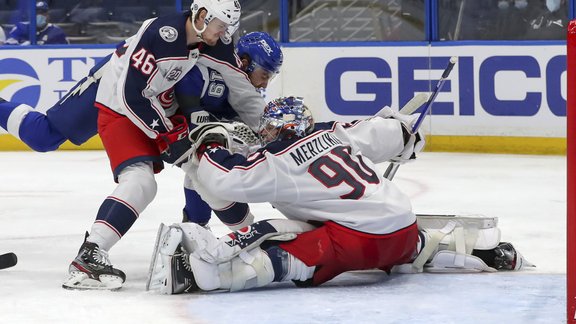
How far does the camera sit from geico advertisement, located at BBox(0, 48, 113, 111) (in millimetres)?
8250

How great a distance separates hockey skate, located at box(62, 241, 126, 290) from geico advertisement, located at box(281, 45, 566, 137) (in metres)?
4.27

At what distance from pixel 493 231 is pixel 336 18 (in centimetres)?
443

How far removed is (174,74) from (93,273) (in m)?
0.68

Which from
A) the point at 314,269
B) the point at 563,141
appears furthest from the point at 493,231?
the point at 563,141

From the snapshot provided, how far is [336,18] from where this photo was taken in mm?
8016

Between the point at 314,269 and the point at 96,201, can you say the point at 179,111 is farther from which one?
the point at 96,201

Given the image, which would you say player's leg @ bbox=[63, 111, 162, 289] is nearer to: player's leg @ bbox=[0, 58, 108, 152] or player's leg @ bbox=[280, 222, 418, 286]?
player's leg @ bbox=[0, 58, 108, 152]

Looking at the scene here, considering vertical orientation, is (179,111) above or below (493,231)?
above

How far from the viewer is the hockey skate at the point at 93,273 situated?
3521 mm

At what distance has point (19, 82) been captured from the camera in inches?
325

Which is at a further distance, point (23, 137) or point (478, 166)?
point (478, 166)

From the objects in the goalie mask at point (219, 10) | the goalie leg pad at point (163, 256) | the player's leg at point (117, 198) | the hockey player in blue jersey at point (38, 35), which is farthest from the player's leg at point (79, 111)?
the hockey player in blue jersey at point (38, 35)

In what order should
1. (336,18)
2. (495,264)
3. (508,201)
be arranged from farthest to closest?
(336,18), (508,201), (495,264)

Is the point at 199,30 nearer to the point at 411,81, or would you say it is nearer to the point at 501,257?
the point at 501,257
